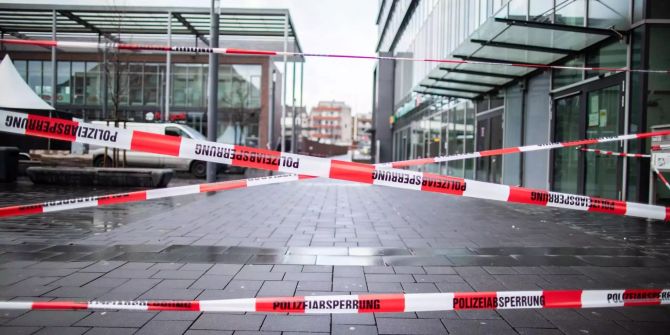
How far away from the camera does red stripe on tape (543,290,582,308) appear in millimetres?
2832

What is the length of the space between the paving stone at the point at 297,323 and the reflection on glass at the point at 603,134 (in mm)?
7503

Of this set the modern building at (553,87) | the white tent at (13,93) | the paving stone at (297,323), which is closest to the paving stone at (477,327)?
the paving stone at (297,323)

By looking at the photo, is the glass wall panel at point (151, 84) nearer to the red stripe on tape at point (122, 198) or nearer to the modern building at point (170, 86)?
the modern building at point (170, 86)

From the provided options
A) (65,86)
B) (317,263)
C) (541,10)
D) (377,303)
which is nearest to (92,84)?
(65,86)

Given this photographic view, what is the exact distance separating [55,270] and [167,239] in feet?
5.33

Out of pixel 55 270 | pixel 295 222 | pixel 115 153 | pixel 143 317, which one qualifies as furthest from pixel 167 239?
pixel 115 153

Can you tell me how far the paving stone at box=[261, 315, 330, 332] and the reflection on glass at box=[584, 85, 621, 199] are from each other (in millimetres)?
7503

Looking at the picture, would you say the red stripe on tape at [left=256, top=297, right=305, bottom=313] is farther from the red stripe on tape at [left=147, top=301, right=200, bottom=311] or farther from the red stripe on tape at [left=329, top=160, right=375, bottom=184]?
the red stripe on tape at [left=329, top=160, right=375, bottom=184]

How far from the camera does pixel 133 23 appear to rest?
2548cm

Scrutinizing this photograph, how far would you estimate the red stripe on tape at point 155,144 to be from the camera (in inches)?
111

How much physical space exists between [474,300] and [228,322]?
1587mm

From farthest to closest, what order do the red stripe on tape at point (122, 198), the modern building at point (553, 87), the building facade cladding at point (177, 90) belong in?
the building facade cladding at point (177, 90)
the modern building at point (553, 87)
the red stripe on tape at point (122, 198)

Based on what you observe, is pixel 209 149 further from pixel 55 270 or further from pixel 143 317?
pixel 55 270

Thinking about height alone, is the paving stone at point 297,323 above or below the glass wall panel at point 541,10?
below
